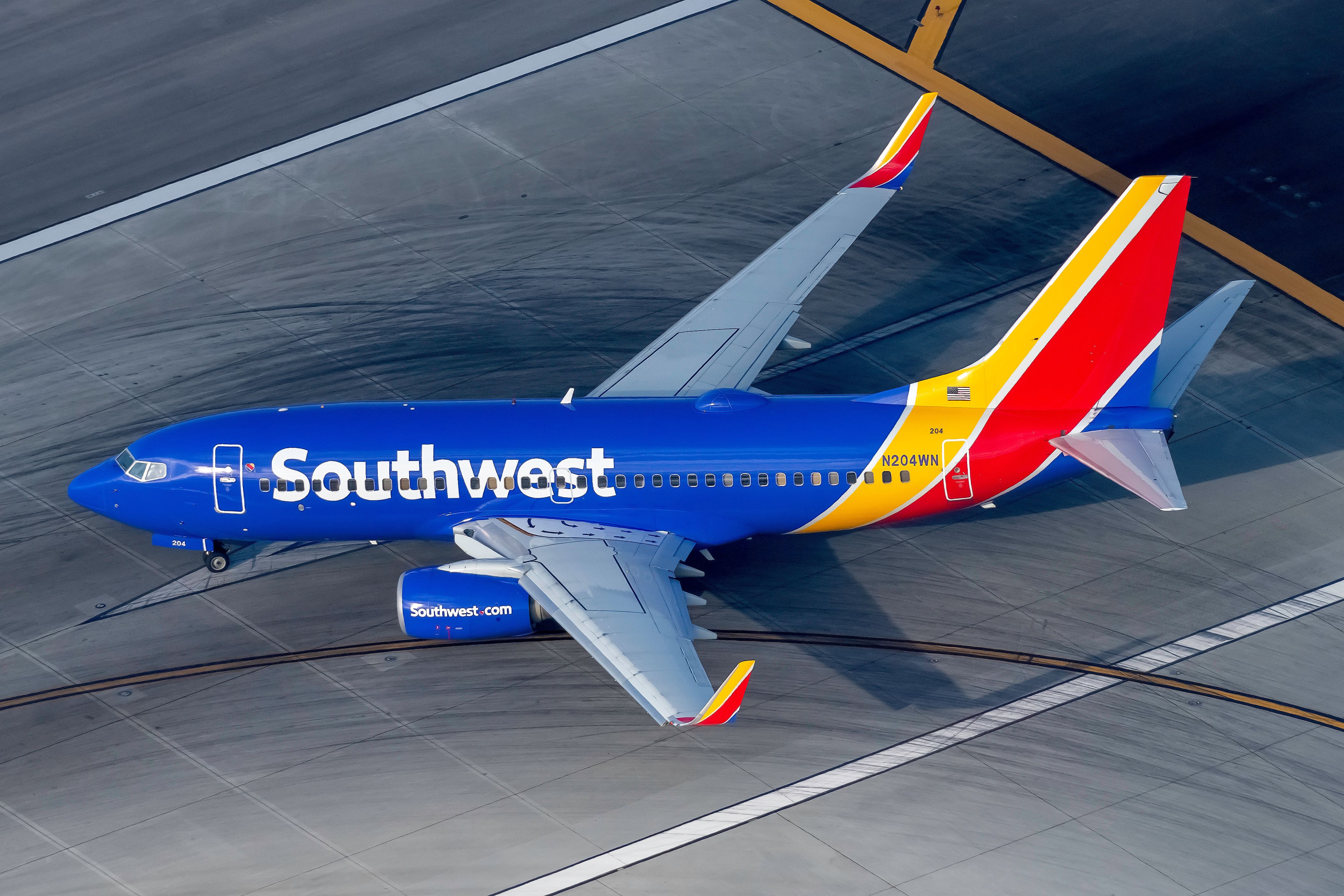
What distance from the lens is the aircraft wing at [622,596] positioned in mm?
35594

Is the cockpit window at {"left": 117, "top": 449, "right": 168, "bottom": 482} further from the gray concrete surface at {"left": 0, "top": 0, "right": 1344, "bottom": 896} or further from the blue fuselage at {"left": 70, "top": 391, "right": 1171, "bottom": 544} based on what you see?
the gray concrete surface at {"left": 0, "top": 0, "right": 1344, "bottom": 896}

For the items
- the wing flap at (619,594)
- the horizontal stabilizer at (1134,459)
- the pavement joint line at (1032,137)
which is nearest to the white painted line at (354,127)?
the pavement joint line at (1032,137)

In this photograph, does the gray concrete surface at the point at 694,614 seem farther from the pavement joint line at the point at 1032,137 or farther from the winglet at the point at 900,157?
the winglet at the point at 900,157

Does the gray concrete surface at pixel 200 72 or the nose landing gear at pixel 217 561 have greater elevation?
the gray concrete surface at pixel 200 72

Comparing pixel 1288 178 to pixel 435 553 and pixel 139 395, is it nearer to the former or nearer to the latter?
pixel 435 553

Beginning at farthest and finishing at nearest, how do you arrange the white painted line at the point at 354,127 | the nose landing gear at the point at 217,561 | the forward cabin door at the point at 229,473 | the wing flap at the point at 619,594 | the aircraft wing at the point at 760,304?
1. the white painted line at the point at 354,127
2. the aircraft wing at the point at 760,304
3. the nose landing gear at the point at 217,561
4. the forward cabin door at the point at 229,473
5. the wing flap at the point at 619,594

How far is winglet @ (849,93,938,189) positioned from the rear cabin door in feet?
37.4

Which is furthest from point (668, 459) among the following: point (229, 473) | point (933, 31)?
point (933, 31)

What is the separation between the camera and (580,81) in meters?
63.7

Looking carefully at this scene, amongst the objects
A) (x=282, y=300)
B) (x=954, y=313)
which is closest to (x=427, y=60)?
(x=282, y=300)

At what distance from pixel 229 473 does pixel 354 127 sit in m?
23.7

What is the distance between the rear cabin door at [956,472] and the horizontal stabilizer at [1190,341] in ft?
18.2

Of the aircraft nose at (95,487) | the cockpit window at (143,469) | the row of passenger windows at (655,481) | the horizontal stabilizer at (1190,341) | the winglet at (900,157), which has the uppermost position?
the winglet at (900,157)

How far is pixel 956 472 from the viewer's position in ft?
138
